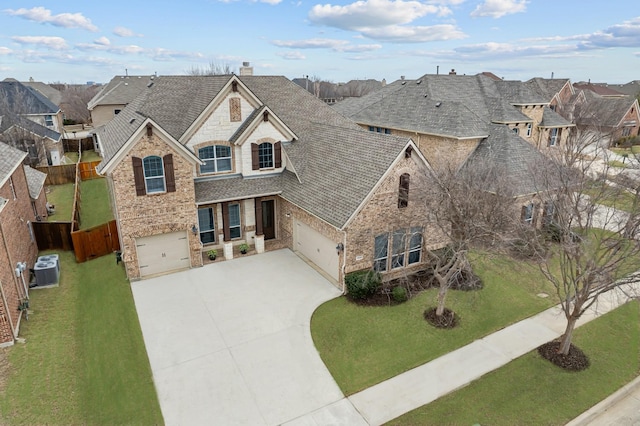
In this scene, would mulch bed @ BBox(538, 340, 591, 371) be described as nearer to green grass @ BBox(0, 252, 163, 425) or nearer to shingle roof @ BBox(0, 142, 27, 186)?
green grass @ BBox(0, 252, 163, 425)

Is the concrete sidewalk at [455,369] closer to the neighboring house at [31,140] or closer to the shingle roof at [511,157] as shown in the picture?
the shingle roof at [511,157]

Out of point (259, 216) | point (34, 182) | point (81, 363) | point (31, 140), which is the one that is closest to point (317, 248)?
point (259, 216)

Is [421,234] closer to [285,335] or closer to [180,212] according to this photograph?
[285,335]

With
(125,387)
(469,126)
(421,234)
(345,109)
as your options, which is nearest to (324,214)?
(421,234)

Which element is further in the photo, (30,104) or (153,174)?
(30,104)

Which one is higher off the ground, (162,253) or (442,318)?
(162,253)

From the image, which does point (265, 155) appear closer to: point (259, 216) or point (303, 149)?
point (303, 149)

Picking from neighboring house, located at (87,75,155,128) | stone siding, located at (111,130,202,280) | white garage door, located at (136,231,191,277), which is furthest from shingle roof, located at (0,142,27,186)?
neighboring house, located at (87,75,155,128)
